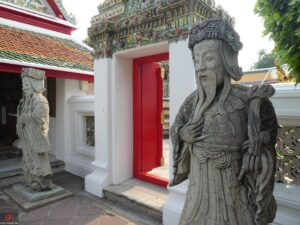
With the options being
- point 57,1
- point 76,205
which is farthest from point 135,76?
point 57,1

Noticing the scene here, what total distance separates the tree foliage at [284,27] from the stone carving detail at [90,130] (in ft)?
15.8

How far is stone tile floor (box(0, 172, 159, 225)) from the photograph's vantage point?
4.06 metres

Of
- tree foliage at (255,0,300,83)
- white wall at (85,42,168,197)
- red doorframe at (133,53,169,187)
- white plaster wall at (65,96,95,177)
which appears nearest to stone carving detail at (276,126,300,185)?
tree foliage at (255,0,300,83)

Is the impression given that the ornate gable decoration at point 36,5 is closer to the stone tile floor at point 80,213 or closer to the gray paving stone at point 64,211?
the stone tile floor at point 80,213

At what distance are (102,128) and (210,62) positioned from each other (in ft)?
11.7

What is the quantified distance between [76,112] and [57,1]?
4.95 metres

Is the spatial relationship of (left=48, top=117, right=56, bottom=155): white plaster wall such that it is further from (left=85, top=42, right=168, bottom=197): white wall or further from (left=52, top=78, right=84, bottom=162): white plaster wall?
(left=85, top=42, right=168, bottom=197): white wall

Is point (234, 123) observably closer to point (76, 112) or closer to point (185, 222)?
point (185, 222)

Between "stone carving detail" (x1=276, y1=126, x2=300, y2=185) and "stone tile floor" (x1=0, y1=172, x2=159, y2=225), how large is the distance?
2077 millimetres

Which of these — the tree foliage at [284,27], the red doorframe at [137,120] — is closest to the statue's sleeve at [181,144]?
the tree foliage at [284,27]

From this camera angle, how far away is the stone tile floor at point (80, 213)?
4.06 metres

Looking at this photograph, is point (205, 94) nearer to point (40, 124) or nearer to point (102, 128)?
point (102, 128)

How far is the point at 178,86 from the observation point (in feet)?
12.5

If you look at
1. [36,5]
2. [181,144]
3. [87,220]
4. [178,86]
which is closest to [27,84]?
[87,220]
